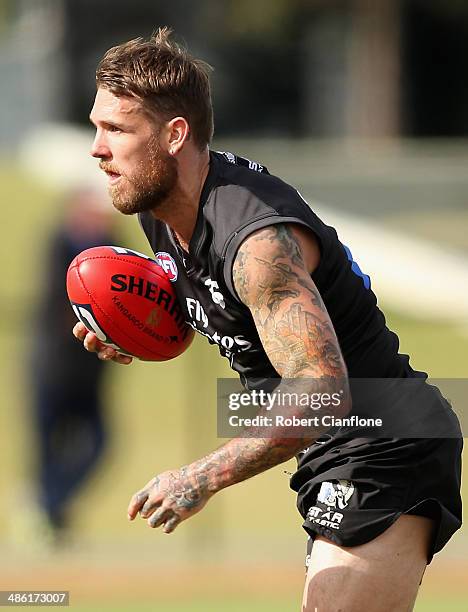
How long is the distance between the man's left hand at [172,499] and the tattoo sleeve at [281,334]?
0.04 meters

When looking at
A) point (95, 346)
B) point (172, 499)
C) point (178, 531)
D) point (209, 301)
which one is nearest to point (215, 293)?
point (209, 301)

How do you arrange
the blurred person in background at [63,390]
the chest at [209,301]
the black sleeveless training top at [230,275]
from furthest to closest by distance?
the blurred person in background at [63,390] → the chest at [209,301] → the black sleeveless training top at [230,275]

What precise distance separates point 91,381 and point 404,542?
534cm

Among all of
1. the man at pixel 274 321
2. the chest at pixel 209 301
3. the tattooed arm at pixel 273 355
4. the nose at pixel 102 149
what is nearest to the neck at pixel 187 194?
→ the man at pixel 274 321

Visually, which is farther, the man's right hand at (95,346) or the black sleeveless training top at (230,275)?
the man's right hand at (95,346)

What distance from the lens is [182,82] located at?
4527mm

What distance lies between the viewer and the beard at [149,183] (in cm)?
455

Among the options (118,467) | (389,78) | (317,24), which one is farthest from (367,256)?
(317,24)

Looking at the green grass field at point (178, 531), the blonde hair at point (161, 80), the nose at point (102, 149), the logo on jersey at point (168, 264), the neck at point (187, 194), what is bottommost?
the green grass field at point (178, 531)

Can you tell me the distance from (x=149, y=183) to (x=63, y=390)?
211 inches

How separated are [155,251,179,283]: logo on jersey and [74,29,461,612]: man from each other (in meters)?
0.03

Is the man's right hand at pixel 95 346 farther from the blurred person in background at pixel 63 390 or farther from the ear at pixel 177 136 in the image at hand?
the blurred person in background at pixel 63 390

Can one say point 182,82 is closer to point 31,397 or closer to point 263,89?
point 31,397

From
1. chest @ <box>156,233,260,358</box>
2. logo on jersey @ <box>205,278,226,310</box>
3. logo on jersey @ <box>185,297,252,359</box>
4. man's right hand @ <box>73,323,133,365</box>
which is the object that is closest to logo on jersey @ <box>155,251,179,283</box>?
chest @ <box>156,233,260,358</box>
